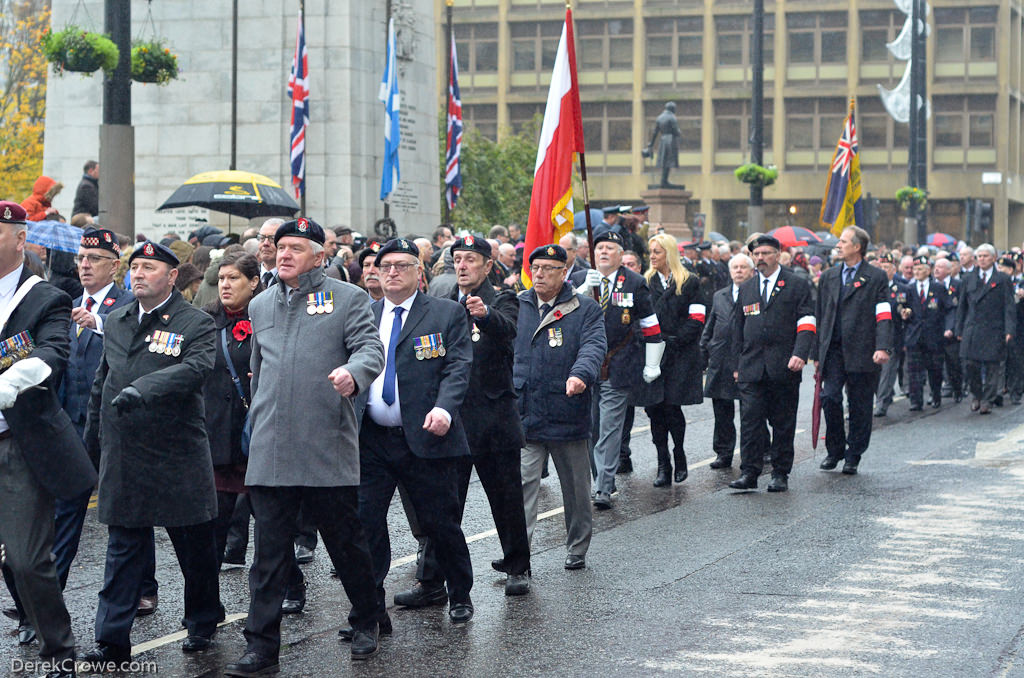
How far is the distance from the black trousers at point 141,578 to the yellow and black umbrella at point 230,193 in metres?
11.7

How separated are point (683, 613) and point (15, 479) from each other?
342cm

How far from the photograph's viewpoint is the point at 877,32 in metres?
68.7

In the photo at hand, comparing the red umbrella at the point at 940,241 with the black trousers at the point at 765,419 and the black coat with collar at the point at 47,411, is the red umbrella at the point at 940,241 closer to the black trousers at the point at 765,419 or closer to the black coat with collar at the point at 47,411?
the black trousers at the point at 765,419

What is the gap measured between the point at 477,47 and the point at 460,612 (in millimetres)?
66831

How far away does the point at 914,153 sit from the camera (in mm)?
40344

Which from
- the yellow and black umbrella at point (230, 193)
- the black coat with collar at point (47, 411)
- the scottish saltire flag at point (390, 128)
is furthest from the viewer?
the scottish saltire flag at point (390, 128)

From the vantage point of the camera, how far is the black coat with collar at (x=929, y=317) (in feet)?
64.5

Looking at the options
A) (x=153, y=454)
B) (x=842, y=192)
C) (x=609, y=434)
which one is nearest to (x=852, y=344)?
(x=609, y=434)

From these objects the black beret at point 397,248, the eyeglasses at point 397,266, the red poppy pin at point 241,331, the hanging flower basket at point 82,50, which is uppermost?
the hanging flower basket at point 82,50

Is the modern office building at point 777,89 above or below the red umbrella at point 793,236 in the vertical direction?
above

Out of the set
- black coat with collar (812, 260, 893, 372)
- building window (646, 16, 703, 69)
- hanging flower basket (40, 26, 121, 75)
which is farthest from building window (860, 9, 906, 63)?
black coat with collar (812, 260, 893, 372)

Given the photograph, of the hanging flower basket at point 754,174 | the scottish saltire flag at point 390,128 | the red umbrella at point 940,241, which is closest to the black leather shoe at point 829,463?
the scottish saltire flag at point 390,128

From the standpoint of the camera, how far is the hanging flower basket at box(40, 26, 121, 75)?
49.8 feet

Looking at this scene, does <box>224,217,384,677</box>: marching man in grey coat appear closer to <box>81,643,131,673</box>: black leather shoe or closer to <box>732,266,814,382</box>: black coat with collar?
<box>81,643,131,673</box>: black leather shoe
